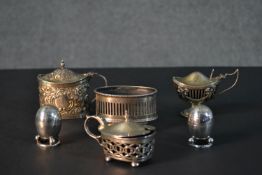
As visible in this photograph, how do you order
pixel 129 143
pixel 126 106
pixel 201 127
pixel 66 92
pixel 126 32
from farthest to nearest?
pixel 126 32 → pixel 66 92 → pixel 126 106 → pixel 201 127 → pixel 129 143

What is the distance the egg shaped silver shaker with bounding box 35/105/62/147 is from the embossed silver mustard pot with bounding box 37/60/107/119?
260 millimetres

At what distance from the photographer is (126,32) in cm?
407

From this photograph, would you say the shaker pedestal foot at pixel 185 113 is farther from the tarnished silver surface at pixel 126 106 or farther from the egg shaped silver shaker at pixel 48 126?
the egg shaped silver shaker at pixel 48 126

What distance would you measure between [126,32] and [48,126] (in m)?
2.44

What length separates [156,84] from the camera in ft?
8.89

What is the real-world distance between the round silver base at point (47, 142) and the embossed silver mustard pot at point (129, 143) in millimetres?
226

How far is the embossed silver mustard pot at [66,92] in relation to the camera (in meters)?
1.98

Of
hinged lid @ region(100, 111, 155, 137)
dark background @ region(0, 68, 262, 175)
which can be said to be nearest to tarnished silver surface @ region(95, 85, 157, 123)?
dark background @ region(0, 68, 262, 175)

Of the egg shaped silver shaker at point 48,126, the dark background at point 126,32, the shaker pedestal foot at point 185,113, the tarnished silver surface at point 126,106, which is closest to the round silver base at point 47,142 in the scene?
the egg shaped silver shaker at point 48,126

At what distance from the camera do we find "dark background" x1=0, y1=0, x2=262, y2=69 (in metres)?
4.02

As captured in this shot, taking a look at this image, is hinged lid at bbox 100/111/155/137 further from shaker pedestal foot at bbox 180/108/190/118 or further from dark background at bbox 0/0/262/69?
dark background at bbox 0/0/262/69

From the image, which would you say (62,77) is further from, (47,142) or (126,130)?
(126,130)

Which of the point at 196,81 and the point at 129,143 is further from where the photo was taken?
the point at 196,81

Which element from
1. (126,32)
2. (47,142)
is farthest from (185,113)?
(126,32)
